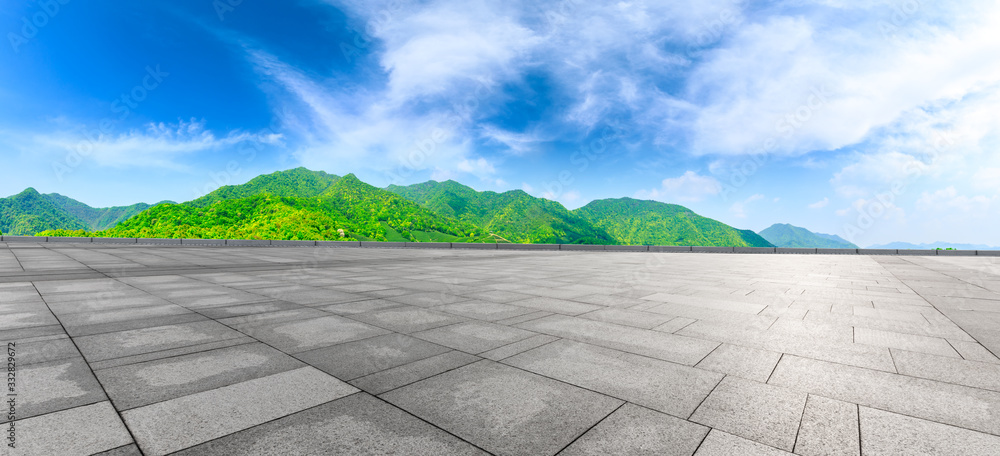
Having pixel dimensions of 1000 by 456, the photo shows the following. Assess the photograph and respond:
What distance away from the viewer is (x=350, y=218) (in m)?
130

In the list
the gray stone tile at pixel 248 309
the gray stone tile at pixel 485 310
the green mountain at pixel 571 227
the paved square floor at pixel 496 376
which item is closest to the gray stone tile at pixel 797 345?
the paved square floor at pixel 496 376

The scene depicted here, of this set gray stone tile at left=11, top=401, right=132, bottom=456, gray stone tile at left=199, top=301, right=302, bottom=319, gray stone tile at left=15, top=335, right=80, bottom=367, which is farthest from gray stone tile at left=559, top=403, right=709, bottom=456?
gray stone tile at left=199, top=301, right=302, bottom=319

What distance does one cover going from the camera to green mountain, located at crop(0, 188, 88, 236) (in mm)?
154375

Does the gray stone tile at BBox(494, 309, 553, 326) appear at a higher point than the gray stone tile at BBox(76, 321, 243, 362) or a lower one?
higher

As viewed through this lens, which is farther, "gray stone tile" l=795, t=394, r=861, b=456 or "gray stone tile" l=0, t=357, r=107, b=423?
"gray stone tile" l=0, t=357, r=107, b=423

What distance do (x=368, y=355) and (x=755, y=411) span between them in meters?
4.08

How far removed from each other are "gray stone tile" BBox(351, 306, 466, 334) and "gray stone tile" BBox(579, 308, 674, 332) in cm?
243

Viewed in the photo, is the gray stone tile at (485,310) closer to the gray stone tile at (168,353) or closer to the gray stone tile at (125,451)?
the gray stone tile at (168,353)

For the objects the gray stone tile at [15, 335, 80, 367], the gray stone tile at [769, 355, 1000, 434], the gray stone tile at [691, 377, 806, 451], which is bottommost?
the gray stone tile at [15, 335, 80, 367]

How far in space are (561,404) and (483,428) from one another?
828 mm

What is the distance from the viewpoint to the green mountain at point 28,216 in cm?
15438

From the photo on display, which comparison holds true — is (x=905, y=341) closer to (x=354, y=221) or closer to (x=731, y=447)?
(x=731, y=447)

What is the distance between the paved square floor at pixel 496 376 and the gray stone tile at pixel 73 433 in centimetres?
2

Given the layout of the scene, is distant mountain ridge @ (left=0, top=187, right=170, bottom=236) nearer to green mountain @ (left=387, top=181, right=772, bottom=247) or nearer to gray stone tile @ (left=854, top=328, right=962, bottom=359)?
green mountain @ (left=387, top=181, right=772, bottom=247)
